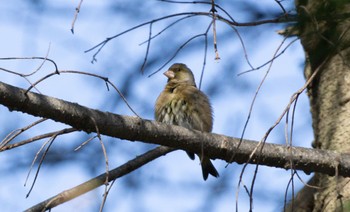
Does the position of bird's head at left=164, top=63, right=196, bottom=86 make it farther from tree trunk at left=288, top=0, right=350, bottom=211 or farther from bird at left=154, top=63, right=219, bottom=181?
tree trunk at left=288, top=0, right=350, bottom=211

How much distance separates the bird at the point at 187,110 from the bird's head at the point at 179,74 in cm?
38

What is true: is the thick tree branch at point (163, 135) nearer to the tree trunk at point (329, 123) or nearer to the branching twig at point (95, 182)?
the tree trunk at point (329, 123)

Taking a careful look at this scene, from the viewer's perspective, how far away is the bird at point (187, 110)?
5016 mm

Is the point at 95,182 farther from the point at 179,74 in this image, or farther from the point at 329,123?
the point at 179,74

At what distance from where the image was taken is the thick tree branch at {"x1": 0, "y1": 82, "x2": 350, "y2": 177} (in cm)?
286

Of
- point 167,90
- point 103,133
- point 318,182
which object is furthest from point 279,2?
point 167,90

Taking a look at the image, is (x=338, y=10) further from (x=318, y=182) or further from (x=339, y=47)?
(x=318, y=182)

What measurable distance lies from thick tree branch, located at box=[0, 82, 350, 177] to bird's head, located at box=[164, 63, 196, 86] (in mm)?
2352

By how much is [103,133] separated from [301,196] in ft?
6.38

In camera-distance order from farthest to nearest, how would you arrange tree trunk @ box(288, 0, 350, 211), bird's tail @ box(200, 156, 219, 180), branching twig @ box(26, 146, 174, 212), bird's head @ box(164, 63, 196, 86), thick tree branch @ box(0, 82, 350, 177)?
bird's head @ box(164, 63, 196, 86), bird's tail @ box(200, 156, 219, 180), tree trunk @ box(288, 0, 350, 211), branching twig @ box(26, 146, 174, 212), thick tree branch @ box(0, 82, 350, 177)

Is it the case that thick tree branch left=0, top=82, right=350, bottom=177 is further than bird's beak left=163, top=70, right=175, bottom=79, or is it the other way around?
bird's beak left=163, top=70, right=175, bottom=79

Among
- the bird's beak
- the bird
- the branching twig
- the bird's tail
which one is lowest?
the branching twig

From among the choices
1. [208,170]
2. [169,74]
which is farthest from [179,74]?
[208,170]

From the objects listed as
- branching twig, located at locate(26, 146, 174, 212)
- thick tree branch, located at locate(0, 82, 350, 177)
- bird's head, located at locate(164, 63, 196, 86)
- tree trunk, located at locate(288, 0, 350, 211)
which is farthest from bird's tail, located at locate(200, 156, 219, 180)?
thick tree branch, located at locate(0, 82, 350, 177)
